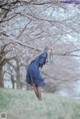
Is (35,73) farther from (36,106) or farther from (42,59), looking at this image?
(36,106)

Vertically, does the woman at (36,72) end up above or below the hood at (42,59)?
below

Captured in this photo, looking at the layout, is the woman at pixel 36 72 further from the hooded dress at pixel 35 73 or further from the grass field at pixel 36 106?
the grass field at pixel 36 106

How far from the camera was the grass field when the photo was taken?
540cm

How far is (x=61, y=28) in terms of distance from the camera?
18.9 feet

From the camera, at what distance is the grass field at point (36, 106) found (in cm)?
540

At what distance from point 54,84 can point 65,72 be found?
0.57 metres

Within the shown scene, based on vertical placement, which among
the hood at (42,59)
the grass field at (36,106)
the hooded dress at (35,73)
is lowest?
the grass field at (36,106)

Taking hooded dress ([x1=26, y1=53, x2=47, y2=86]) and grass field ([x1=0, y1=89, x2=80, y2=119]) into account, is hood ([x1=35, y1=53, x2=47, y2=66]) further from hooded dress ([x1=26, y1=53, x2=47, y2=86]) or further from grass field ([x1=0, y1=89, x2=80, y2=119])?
grass field ([x1=0, y1=89, x2=80, y2=119])

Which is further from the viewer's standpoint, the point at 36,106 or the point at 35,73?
the point at 36,106

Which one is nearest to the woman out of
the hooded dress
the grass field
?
the hooded dress

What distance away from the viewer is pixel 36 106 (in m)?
5.55

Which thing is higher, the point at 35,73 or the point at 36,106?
the point at 35,73

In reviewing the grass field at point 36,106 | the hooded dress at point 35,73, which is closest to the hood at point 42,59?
the hooded dress at point 35,73

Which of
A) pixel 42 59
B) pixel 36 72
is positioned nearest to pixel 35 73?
pixel 36 72
